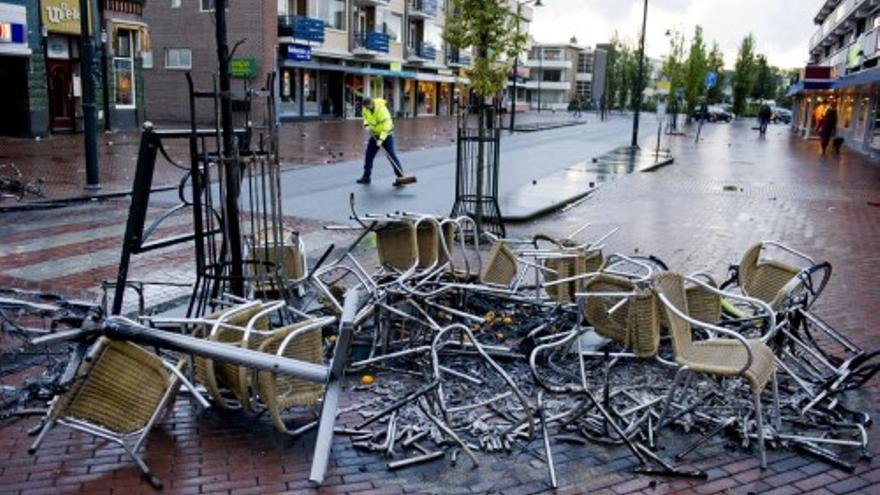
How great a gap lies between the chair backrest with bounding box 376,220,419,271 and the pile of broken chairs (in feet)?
0.05

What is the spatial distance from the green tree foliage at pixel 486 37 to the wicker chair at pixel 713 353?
6.24 m

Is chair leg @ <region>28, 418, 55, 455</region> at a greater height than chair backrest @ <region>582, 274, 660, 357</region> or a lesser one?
lesser

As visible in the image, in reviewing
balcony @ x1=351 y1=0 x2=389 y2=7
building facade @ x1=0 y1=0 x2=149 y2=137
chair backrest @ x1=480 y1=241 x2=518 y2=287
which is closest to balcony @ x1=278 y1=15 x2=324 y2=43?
balcony @ x1=351 y1=0 x2=389 y2=7

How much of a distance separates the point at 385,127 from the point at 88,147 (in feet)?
18.4

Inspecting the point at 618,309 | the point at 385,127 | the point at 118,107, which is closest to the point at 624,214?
the point at 385,127

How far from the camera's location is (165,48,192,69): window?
3803cm

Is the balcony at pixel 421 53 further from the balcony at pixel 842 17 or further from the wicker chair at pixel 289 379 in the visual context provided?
the wicker chair at pixel 289 379

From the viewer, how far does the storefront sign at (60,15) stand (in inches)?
930

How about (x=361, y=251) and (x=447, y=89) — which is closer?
(x=361, y=251)

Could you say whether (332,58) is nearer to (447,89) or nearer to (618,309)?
(447,89)

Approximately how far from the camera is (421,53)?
5353cm

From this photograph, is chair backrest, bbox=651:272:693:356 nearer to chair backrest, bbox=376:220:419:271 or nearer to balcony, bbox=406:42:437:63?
chair backrest, bbox=376:220:419:271

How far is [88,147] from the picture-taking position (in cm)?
1397

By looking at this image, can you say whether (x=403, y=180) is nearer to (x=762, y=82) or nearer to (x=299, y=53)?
(x=299, y=53)
